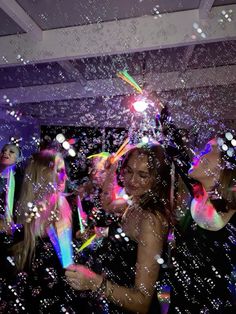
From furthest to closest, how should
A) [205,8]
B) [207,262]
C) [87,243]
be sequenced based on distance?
[205,8]
[87,243]
[207,262]

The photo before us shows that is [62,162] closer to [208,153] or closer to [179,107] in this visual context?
[208,153]

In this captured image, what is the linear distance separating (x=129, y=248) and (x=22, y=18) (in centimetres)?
301

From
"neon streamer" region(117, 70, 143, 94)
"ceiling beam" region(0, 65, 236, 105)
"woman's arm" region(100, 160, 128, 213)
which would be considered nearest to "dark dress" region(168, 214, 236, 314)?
"woman's arm" region(100, 160, 128, 213)

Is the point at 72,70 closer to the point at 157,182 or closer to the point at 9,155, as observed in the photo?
the point at 9,155

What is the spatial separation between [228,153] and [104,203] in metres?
1.23

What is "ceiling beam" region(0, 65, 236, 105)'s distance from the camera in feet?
17.3

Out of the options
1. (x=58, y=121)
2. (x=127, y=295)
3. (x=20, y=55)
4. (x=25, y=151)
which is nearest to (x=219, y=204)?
(x=127, y=295)

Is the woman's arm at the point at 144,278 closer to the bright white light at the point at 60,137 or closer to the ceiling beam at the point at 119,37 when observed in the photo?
the ceiling beam at the point at 119,37

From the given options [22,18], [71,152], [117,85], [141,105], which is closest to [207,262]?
[22,18]

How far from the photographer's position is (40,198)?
1.97m

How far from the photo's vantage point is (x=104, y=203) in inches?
116

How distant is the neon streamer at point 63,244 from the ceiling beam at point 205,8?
8.35 ft

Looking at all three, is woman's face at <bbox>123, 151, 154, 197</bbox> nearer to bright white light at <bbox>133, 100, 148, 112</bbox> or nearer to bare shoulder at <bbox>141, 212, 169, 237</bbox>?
bare shoulder at <bbox>141, 212, 169, 237</bbox>

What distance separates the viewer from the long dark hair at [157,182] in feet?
5.21
